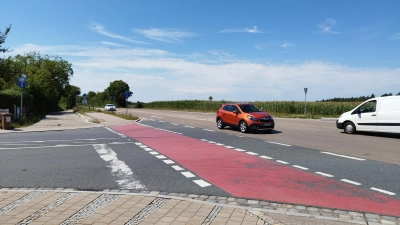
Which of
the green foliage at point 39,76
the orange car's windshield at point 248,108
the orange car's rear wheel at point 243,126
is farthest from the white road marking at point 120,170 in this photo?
the green foliage at point 39,76

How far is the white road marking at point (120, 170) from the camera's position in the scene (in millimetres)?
6614

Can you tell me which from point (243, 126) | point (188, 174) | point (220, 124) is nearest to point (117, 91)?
→ point (220, 124)

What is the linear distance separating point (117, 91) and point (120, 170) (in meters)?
117

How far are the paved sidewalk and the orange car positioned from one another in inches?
481

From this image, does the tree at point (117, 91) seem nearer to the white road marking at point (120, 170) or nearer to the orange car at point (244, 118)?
the orange car at point (244, 118)

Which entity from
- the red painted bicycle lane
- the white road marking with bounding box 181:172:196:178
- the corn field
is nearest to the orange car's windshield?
the red painted bicycle lane

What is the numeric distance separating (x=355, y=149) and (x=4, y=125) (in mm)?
19471

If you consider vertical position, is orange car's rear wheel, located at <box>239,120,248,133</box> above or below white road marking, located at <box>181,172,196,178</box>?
above

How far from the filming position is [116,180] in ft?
23.0

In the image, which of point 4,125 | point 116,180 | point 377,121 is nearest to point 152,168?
point 116,180

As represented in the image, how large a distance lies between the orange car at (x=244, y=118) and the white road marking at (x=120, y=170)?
8462mm

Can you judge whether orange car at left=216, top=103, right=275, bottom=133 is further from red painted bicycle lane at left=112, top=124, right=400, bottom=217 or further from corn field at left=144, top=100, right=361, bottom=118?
corn field at left=144, top=100, right=361, bottom=118

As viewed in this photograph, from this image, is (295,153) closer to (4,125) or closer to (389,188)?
(389,188)

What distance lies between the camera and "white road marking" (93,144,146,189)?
661 cm
